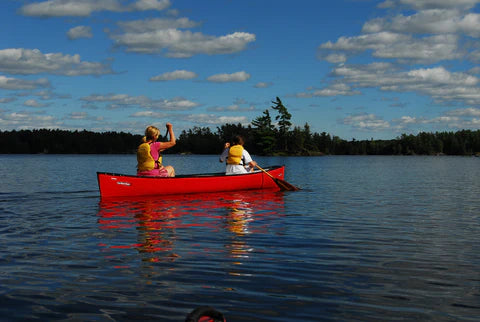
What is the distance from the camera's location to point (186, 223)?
10992 millimetres

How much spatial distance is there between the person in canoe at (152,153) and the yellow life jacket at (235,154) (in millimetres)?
2614

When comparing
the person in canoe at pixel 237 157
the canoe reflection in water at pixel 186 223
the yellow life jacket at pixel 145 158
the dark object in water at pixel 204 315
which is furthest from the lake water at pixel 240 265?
the person in canoe at pixel 237 157

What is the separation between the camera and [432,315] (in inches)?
185

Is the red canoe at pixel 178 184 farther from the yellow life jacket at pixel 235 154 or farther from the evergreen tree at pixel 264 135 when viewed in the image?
the evergreen tree at pixel 264 135

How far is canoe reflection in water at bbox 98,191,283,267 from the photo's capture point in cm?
797

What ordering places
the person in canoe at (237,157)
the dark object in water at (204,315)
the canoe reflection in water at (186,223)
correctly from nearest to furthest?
the dark object in water at (204,315)
the canoe reflection in water at (186,223)
the person in canoe at (237,157)

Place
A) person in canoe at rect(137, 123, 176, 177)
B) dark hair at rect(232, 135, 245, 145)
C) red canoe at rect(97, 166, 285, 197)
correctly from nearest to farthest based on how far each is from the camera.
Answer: person in canoe at rect(137, 123, 176, 177), red canoe at rect(97, 166, 285, 197), dark hair at rect(232, 135, 245, 145)

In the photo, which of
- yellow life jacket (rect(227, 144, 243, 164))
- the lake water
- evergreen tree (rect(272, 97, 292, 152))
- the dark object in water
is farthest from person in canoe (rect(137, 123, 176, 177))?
evergreen tree (rect(272, 97, 292, 152))

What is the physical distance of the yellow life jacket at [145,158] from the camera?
1562 cm

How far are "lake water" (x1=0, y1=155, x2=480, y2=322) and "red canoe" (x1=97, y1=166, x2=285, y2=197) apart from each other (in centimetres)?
269

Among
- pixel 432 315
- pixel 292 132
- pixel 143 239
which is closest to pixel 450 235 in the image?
pixel 432 315

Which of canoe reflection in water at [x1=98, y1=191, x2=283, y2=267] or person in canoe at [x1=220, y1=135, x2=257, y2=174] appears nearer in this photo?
canoe reflection in water at [x1=98, y1=191, x2=283, y2=267]

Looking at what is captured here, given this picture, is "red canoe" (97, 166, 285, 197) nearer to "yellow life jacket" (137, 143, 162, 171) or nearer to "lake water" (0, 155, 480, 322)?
"yellow life jacket" (137, 143, 162, 171)

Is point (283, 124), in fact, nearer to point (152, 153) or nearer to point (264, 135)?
point (264, 135)
